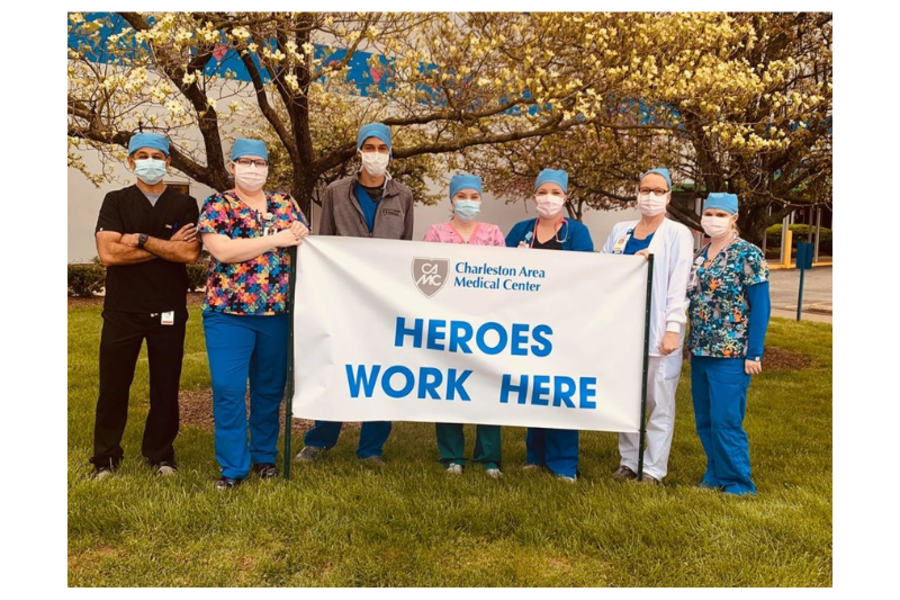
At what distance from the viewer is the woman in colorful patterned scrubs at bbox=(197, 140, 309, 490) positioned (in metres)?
4.64

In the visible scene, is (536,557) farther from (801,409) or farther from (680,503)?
(801,409)

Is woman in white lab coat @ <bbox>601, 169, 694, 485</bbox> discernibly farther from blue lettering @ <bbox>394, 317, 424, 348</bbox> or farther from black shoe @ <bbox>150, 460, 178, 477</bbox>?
black shoe @ <bbox>150, 460, 178, 477</bbox>

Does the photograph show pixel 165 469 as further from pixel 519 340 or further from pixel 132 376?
pixel 519 340

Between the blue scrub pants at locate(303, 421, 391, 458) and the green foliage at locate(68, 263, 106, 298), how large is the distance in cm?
1186

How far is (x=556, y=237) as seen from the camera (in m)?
5.16

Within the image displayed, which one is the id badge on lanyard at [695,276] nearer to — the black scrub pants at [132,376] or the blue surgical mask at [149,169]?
the black scrub pants at [132,376]

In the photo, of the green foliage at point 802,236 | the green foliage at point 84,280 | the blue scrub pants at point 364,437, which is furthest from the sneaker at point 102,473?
the green foliage at point 802,236

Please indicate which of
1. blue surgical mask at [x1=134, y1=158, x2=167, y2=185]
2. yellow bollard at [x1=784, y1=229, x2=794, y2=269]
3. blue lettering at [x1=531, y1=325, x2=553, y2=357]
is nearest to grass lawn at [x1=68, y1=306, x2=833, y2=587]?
blue lettering at [x1=531, y1=325, x2=553, y2=357]

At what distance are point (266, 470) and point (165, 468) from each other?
71 centimetres

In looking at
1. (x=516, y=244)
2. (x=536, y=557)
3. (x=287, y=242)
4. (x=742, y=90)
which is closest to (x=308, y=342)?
(x=287, y=242)

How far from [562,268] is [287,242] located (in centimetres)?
185

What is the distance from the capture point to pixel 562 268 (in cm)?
488

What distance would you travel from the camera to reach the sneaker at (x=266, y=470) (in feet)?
16.2

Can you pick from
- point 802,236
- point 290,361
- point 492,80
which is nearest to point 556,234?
point 290,361
